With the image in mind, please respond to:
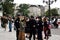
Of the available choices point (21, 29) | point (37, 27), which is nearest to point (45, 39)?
point (37, 27)

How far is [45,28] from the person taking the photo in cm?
1471

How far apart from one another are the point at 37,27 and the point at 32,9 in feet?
325

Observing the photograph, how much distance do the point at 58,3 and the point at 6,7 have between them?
53.2m

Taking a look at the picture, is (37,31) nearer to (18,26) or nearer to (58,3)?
(18,26)

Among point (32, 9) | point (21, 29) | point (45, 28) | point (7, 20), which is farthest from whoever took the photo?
point (32, 9)

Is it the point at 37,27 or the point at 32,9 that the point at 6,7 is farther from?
the point at 37,27

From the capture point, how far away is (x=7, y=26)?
24047 mm

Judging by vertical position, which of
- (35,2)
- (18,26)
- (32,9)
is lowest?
(32,9)

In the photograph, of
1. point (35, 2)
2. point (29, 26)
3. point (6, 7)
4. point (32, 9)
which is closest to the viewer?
point (29, 26)

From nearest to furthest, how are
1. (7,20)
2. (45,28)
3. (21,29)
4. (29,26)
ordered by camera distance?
(21,29) → (29,26) → (45,28) → (7,20)

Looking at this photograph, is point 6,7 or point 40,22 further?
point 6,7

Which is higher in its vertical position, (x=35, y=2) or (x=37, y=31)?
(x=35, y=2)

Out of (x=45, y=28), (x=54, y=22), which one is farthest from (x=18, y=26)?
(x=54, y=22)

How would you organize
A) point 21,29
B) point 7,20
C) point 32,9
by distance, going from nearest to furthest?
point 21,29 < point 7,20 < point 32,9
